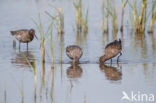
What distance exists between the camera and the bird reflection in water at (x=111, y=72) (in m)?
9.67

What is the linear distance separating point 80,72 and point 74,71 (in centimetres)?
15

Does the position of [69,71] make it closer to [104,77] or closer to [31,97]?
[104,77]

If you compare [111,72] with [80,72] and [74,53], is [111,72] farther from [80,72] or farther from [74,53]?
[74,53]

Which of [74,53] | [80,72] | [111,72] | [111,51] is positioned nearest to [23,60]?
[74,53]

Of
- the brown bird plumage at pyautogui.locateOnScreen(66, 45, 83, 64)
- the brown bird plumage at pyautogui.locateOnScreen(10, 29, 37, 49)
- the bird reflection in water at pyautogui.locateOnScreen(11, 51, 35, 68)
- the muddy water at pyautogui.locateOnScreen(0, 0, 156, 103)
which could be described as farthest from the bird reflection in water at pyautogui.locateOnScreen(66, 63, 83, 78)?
the brown bird plumage at pyautogui.locateOnScreen(10, 29, 37, 49)

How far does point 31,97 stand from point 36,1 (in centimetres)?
1429

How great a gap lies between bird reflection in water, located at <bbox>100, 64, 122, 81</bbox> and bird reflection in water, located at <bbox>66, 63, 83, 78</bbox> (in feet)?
1.66

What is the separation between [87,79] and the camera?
9555 millimetres

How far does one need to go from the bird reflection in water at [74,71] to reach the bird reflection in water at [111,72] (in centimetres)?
51

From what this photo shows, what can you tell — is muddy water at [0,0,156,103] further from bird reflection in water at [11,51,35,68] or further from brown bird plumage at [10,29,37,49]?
brown bird plumage at [10,29,37,49]

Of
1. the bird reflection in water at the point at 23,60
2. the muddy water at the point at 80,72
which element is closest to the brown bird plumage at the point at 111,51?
the muddy water at the point at 80,72

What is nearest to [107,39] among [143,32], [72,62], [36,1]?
[143,32]

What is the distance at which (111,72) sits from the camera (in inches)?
405

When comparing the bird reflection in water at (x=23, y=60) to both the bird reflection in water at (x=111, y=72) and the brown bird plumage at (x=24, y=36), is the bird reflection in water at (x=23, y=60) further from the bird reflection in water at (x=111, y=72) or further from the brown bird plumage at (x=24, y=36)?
the bird reflection in water at (x=111, y=72)
